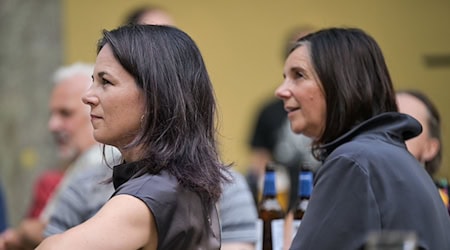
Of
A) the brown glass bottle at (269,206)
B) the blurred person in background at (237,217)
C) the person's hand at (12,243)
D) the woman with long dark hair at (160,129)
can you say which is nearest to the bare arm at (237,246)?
the blurred person in background at (237,217)

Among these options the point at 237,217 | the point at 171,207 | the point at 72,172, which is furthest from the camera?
the point at 72,172

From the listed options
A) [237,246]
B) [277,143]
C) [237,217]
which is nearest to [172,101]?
[237,246]

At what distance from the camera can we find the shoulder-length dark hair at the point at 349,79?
416 centimetres

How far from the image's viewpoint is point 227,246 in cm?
521

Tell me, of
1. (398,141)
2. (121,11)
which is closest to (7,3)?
(121,11)

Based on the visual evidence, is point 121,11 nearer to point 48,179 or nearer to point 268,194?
point 48,179

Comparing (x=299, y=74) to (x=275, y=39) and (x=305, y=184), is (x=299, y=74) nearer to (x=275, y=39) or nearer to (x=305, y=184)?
(x=305, y=184)

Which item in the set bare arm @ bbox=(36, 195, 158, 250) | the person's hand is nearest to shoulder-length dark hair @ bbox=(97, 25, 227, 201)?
bare arm @ bbox=(36, 195, 158, 250)

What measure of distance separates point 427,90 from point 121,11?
227 centimetres

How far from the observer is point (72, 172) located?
6066 mm

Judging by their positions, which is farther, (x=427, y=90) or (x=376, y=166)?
(x=427, y=90)

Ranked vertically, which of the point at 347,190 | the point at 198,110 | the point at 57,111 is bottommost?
the point at 57,111

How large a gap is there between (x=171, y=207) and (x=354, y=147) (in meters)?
0.77

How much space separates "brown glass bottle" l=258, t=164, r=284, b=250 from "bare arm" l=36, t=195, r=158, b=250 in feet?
4.33
